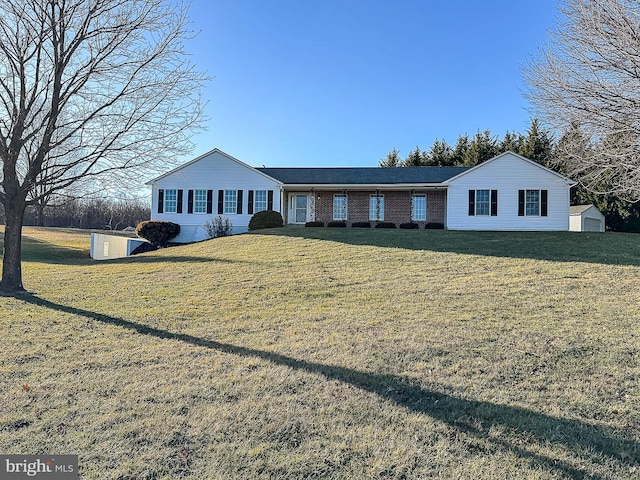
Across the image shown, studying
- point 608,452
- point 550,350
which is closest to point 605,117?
point 550,350

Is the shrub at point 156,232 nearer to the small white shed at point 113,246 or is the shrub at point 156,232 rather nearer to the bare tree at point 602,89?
the small white shed at point 113,246

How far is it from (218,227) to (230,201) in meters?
1.65

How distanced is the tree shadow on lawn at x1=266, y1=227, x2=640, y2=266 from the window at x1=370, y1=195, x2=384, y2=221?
4.20m

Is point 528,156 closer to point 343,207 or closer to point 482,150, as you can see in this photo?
point 482,150

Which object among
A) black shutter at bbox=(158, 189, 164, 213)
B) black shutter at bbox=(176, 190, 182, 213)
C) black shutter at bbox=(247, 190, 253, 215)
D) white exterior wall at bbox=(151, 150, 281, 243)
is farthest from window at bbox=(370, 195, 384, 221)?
black shutter at bbox=(158, 189, 164, 213)

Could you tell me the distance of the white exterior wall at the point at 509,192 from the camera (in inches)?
828

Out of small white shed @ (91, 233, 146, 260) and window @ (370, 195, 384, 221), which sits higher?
window @ (370, 195, 384, 221)

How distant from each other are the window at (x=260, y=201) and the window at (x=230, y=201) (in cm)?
109

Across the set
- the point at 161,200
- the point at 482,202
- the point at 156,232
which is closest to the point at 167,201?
the point at 161,200

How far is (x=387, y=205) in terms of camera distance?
23688mm

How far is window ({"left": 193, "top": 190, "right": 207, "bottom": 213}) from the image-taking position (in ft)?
76.3

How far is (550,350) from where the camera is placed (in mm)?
5332

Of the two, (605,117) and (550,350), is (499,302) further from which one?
(605,117)

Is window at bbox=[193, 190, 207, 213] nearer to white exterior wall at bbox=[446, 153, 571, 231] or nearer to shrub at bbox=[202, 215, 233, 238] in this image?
shrub at bbox=[202, 215, 233, 238]
